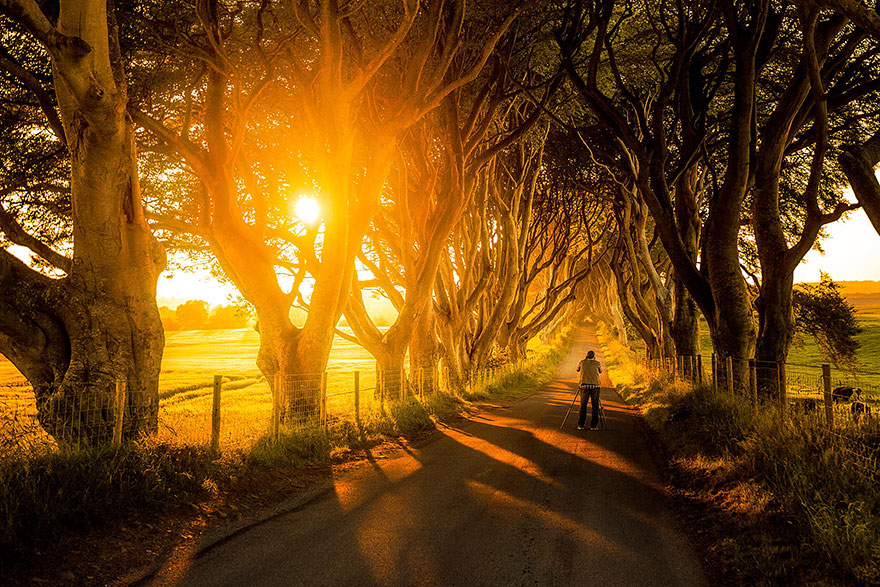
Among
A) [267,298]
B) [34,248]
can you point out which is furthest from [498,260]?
[34,248]

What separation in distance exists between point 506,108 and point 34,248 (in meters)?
14.1

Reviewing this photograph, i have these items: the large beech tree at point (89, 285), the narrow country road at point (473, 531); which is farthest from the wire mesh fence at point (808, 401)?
the large beech tree at point (89, 285)

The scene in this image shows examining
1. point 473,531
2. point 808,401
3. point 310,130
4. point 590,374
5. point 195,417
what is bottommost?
point 473,531

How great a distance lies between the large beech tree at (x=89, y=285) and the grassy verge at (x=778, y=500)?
271 inches

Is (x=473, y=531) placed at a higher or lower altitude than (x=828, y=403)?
lower

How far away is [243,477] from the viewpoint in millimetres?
7195

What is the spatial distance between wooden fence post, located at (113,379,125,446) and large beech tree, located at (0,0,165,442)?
7 cm

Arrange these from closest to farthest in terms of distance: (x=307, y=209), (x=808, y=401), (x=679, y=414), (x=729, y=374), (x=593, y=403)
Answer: (x=808, y=401), (x=729, y=374), (x=679, y=414), (x=593, y=403), (x=307, y=209)

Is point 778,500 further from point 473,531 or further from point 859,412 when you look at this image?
point 473,531

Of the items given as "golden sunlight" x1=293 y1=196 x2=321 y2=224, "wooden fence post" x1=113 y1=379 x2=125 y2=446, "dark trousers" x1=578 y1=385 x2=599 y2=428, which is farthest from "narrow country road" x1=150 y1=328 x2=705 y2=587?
"golden sunlight" x1=293 y1=196 x2=321 y2=224

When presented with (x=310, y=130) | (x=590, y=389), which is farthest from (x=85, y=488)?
(x=590, y=389)

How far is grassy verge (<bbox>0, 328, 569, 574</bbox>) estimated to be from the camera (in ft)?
15.7

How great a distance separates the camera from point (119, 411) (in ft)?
21.9

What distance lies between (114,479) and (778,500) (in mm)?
6792
